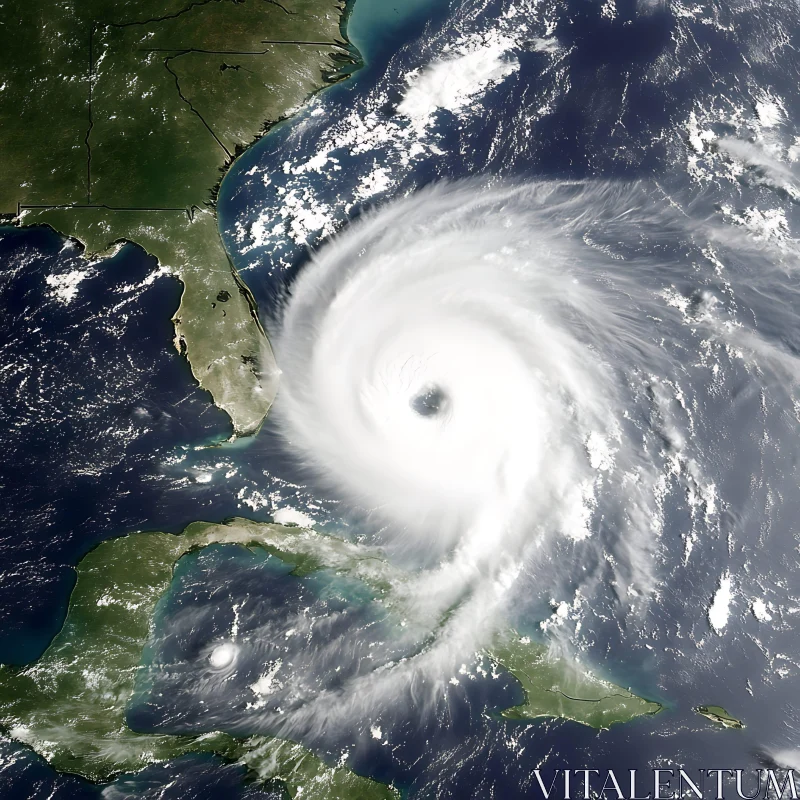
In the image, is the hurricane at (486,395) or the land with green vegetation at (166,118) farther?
the land with green vegetation at (166,118)

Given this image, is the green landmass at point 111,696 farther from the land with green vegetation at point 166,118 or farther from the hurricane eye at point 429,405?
the hurricane eye at point 429,405

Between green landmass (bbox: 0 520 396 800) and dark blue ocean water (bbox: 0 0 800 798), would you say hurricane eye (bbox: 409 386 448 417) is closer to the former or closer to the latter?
dark blue ocean water (bbox: 0 0 800 798)

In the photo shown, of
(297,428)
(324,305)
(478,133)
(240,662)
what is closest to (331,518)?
(297,428)

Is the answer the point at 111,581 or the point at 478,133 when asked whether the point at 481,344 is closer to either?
the point at 478,133

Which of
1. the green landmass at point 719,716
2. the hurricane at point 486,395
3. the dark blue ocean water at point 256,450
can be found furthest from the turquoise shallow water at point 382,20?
the green landmass at point 719,716

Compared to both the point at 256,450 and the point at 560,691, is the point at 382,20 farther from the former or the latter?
the point at 560,691
